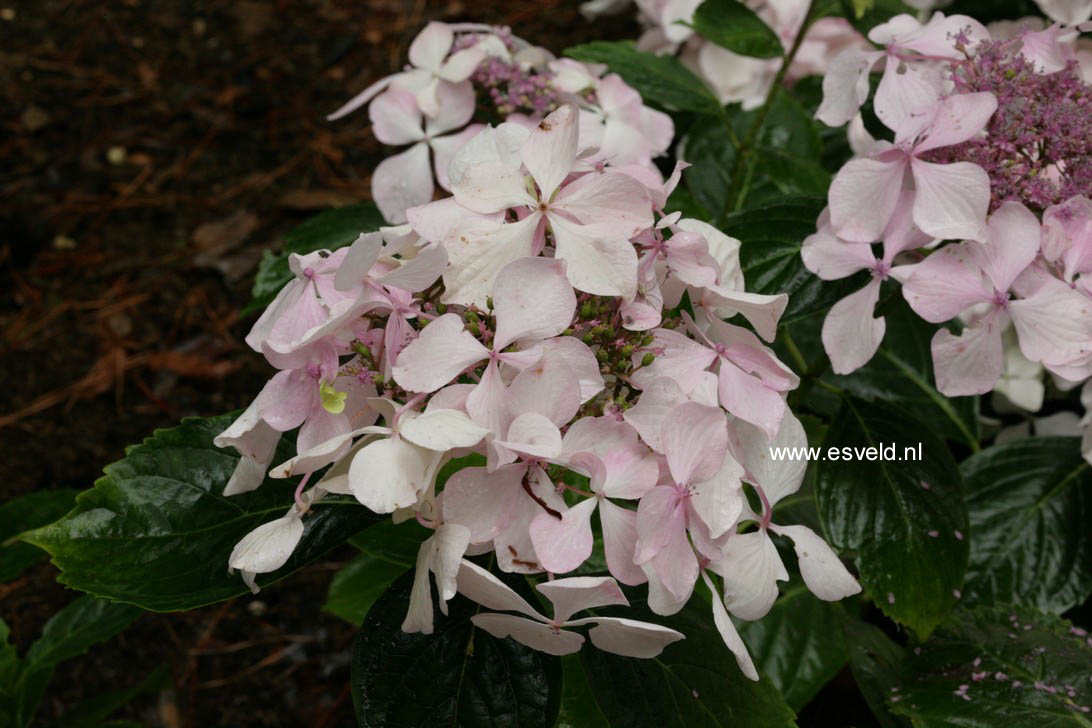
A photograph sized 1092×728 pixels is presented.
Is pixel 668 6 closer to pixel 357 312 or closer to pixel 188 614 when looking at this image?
pixel 357 312

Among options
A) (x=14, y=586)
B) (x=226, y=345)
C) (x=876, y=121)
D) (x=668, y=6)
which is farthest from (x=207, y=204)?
(x=876, y=121)

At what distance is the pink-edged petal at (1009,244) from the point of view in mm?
762

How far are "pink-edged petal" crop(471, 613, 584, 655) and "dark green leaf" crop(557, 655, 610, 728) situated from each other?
0.82ft

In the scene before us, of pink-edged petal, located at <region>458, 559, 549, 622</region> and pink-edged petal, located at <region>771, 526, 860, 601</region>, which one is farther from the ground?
pink-edged petal, located at <region>458, 559, 549, 622</region>

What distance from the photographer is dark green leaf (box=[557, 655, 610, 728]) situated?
940 millimetres

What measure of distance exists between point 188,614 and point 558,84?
3.27 ft

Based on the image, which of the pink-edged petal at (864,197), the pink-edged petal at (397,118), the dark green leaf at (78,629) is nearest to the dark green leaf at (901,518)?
the pink-edged petal at (864,197)

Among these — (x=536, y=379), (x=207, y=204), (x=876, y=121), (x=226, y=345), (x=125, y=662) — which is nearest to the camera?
(x=536, y=379)

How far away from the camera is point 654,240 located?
72cm

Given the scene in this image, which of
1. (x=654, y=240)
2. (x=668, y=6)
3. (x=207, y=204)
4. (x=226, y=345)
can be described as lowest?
(x=226, y=345)

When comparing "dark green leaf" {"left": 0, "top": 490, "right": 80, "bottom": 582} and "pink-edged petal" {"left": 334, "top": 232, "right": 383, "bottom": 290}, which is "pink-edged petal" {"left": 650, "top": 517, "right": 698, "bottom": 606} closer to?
"pink-edged petal" {"left": 334, "top": 232, "right": 383, "bottom": 290}

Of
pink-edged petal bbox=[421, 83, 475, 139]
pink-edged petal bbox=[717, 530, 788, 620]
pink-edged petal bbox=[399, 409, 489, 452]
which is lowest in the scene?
pink-edged petal bbox=[717, 530, 788, 620]

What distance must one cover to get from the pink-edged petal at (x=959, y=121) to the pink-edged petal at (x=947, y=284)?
0.27 feet

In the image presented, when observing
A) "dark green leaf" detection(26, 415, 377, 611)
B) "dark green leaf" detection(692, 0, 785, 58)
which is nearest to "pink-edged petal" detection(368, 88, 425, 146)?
"dark green leaf" detection(692, 0, 785, 58)
